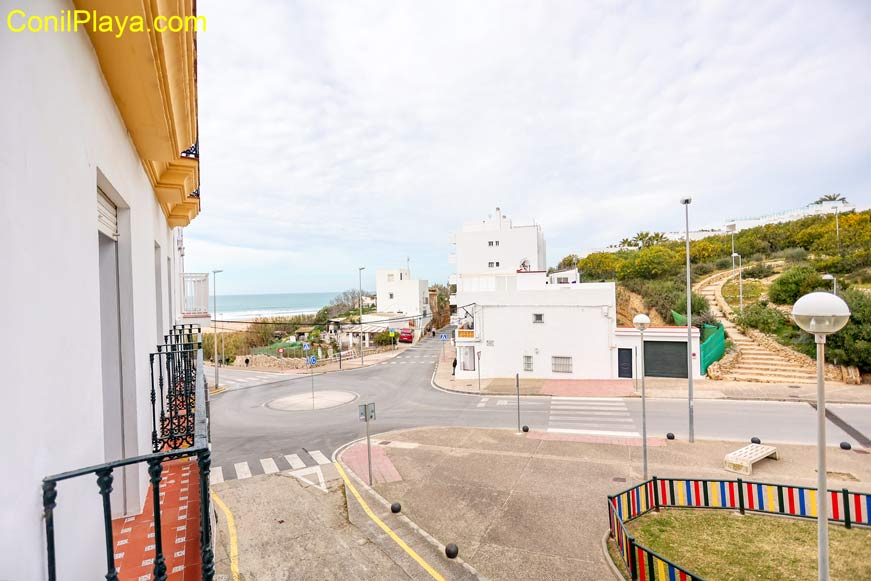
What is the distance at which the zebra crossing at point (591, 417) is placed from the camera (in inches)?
692

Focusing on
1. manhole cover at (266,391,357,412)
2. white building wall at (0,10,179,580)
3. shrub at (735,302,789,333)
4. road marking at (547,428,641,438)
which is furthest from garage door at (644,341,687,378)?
white building wall at (0,10,179,580)

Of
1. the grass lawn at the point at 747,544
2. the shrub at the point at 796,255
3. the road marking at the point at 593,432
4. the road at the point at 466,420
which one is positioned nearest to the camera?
the grass lawn at the point at 747,544

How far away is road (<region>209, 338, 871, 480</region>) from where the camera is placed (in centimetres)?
1614

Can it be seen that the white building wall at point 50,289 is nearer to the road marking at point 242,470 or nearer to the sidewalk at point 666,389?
the road marking at point 242,470

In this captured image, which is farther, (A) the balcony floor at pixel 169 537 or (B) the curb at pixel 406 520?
(B) the curb at pixel 406 520

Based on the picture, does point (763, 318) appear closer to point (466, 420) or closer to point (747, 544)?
point (466, 420)

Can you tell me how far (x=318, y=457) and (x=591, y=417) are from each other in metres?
11.7

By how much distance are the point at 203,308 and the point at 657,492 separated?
12.7 m

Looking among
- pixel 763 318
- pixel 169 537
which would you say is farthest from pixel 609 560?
pixel 763 318

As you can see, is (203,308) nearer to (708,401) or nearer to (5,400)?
(5,400)

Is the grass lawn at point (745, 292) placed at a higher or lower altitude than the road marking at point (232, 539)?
higher

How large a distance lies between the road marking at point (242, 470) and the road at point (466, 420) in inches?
1.3

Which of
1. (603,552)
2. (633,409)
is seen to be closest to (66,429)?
(603,552)

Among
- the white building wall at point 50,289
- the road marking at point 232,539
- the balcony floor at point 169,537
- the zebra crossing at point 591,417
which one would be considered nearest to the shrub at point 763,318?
the zebra crossing at point 591,417
